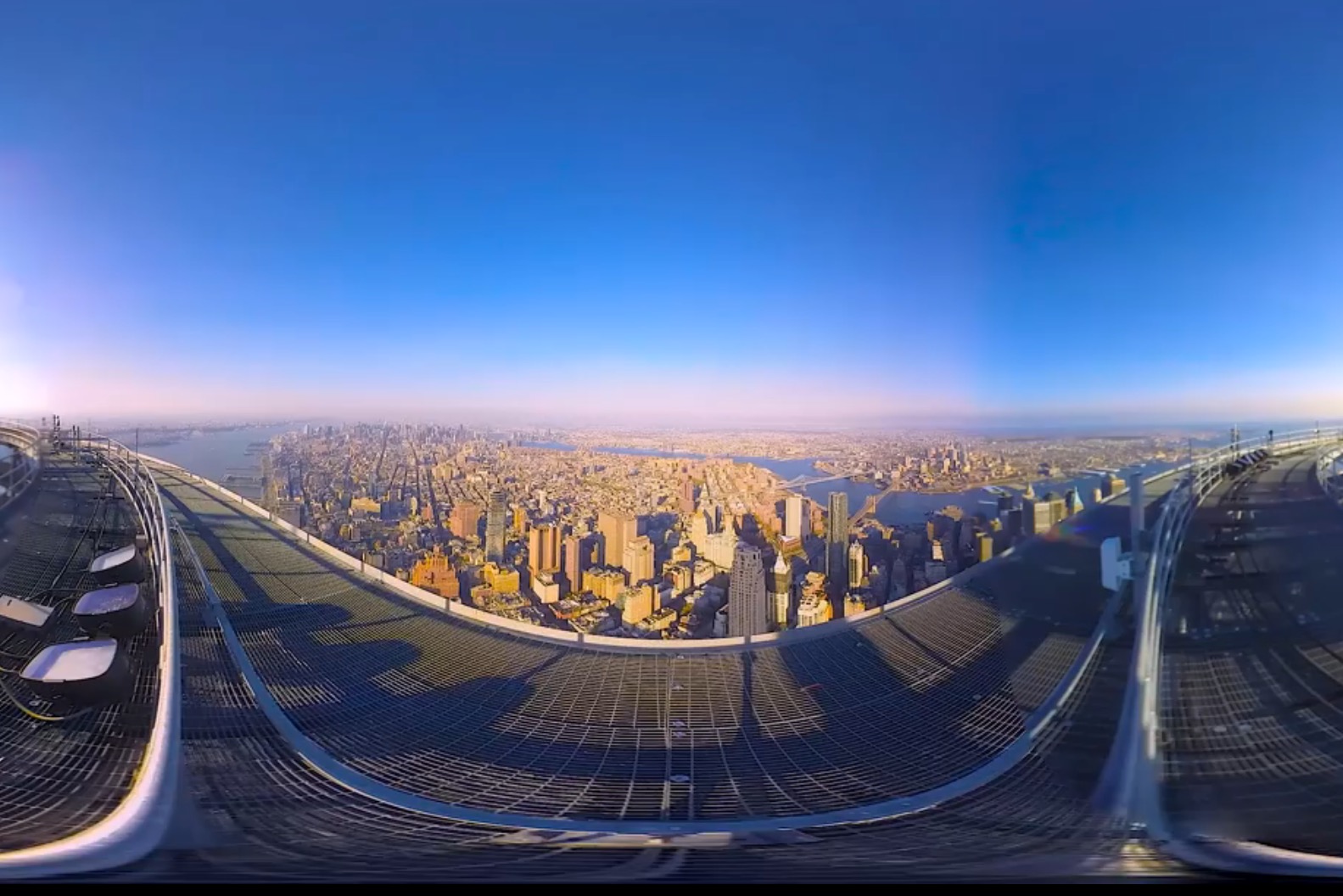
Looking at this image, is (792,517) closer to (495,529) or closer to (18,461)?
(495,529)

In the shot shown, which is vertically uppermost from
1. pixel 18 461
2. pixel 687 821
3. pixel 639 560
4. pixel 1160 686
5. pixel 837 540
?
pixel 18 461

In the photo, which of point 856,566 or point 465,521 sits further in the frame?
point 465,521

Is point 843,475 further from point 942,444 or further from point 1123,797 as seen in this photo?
point 1123,797

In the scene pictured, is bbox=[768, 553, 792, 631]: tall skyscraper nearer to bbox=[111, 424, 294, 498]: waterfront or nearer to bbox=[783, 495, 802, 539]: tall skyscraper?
bbox=[783, 495, 802, 539]: tall skyscraper

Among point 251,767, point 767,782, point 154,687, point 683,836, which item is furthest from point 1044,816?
point 154,687

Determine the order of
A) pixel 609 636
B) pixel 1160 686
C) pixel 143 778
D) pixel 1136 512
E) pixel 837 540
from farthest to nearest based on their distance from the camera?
pixel 837 540, pixel 609 636, pixel 1136 512, pixel 1160 686, pixel 143 778

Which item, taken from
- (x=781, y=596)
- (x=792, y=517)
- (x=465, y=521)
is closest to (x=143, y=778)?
(x=465, y=521)

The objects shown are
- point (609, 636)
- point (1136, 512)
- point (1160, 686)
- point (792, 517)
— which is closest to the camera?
point (1160, 686)
